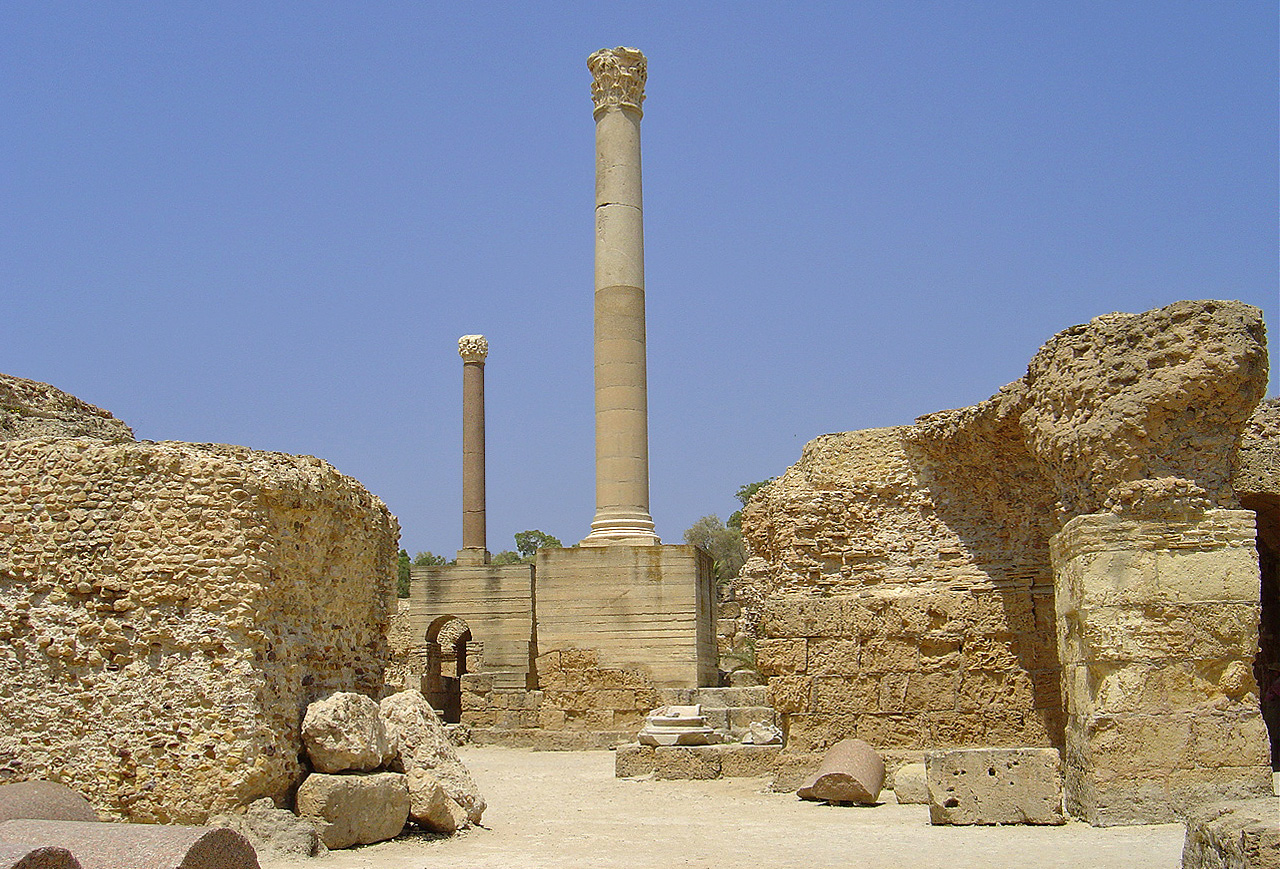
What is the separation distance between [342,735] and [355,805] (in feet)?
1.39

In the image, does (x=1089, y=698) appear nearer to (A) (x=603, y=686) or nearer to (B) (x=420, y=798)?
(B) (x=420, y=798)

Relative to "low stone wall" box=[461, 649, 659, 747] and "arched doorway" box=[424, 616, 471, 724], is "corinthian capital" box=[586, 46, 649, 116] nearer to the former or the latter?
"low stone wall" box=[461, 649, 659, 747]

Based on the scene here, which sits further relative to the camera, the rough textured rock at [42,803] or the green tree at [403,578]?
the green tree at [403,578]

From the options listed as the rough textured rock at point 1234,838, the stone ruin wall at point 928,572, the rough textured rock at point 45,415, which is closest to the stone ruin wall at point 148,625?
the rough textured rock at point 45,415

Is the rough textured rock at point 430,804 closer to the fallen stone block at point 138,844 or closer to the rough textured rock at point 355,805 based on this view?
the rough textured rock at point 355,805

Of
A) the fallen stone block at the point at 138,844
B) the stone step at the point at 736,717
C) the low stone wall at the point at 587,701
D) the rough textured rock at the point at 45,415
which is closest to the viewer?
the fallen stone block at the point at 138,844

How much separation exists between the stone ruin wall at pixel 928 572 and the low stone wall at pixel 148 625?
4718mm

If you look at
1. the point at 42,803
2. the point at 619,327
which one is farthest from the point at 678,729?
the point at 619,327

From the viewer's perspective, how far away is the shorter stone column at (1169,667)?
7.54 m

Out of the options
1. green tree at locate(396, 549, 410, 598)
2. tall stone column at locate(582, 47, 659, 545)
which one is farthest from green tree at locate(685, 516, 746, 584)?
tall stone column at locate(582, 47, 659, 545)

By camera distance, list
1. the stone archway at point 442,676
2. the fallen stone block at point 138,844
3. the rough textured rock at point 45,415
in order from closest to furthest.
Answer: the fallen stone block at point 138,844 → the rough textured rock at point 45,415 → the stone archway at point 442,676

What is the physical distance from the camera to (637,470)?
709 inches

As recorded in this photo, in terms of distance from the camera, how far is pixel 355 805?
7.24m

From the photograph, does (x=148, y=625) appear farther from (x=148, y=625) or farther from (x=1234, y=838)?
(x=1234, y=838)
